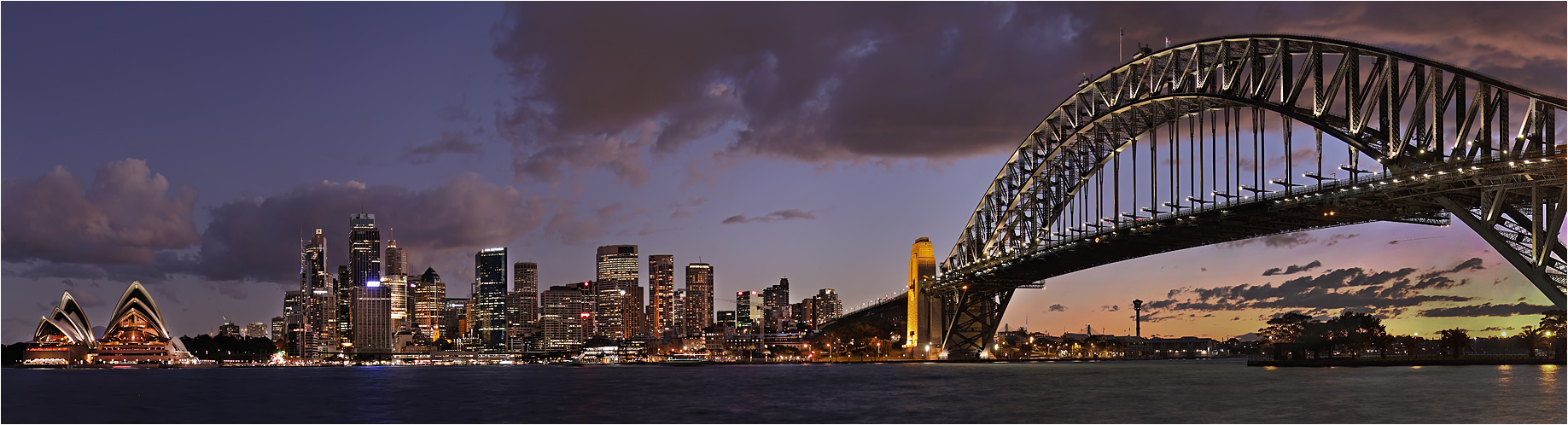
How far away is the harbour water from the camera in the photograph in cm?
4681

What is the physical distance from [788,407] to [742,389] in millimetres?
20759

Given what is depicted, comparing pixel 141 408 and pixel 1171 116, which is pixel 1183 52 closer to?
pixel 1171 116

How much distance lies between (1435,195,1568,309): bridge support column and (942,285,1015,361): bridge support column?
61.5 meters

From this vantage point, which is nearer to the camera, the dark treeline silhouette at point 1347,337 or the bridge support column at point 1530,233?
the bridge support column at point 1530,233

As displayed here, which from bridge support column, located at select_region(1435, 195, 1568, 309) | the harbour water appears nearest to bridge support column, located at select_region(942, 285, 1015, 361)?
the harbour water

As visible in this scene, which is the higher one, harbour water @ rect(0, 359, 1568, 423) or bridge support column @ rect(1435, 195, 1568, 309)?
bridge support column @ rect(1435, 195, 1568, 309)

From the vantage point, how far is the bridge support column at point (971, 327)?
11131 centimetres

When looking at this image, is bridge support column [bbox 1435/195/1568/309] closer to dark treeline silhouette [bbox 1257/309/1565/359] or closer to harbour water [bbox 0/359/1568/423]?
harbour water [bbox 0/359/1568/423]

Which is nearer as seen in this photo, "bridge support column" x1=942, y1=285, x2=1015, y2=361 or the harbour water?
the harbour water

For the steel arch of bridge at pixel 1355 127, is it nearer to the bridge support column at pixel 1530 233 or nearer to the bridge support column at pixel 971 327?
the bridge support column at pixel 1530 233

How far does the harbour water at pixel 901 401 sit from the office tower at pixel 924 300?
2319 cm

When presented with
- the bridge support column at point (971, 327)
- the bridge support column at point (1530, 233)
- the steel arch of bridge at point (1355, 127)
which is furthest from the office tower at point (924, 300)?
the bridge support column at point (1530, 233)

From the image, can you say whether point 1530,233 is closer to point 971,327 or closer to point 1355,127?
point 1355,127

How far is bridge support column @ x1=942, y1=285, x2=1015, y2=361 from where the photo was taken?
11131 cm
